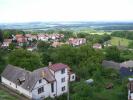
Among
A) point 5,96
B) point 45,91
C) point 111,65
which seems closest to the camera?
point 5,96

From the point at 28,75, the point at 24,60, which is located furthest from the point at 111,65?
the point at 28,75

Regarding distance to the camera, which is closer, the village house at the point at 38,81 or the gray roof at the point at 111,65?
the village house at the point at 38,81

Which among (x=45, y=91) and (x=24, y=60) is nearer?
(x=45, y=91)

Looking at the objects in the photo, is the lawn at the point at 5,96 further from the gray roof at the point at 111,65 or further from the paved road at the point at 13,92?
the gray roof at the point at 111,65

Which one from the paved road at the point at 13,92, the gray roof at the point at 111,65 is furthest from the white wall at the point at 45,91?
the gray roof at the point at 111,65

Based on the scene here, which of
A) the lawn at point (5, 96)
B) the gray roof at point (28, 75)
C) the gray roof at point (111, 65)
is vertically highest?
the gray roof at point (28, 75)

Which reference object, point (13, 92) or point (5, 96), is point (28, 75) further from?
point (5, 96)

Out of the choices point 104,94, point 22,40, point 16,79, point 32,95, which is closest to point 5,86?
point 16,79
